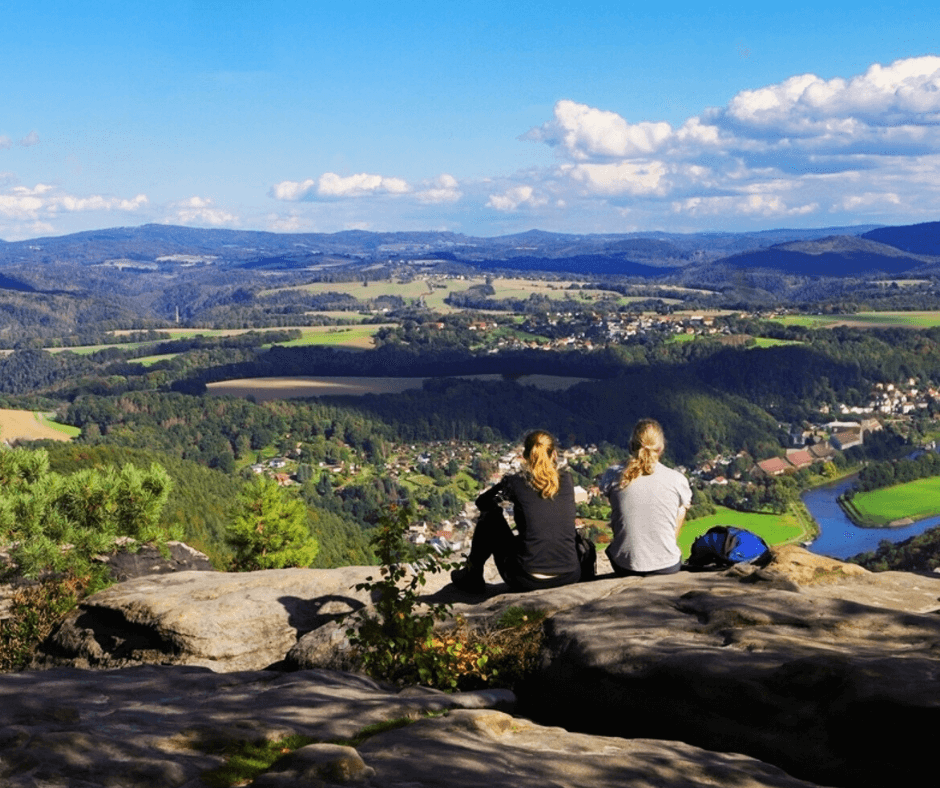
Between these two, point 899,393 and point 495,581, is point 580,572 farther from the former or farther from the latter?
point 899,393

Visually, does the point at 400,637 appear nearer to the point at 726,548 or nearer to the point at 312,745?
the point at 312,745

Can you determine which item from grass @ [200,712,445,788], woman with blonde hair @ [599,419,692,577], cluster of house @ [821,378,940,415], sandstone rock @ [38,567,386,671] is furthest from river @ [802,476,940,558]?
grass @ [200,712,445,788]

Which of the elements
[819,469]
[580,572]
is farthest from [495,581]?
[819,469]

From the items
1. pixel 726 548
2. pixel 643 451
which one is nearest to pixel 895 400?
pixel 726 548

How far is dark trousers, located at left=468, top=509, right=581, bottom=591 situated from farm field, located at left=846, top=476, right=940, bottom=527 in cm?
8666

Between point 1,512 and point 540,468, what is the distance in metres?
11.1

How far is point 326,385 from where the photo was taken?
588ft

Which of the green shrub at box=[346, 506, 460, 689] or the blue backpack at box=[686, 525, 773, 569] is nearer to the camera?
the green shrub at box=[346, 506, 460, 689]

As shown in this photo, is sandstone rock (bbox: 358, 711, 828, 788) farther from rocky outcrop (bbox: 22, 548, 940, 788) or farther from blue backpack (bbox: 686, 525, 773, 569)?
blue backpack (bbox: 686, 525, 773, 569)

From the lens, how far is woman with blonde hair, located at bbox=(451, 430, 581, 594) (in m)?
10.9

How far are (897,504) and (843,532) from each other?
49.9 feet

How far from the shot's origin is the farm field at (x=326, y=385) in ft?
558

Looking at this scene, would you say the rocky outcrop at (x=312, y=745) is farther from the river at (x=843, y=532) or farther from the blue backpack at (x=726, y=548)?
the river at (x=843, y=532)

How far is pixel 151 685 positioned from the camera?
8539mm
